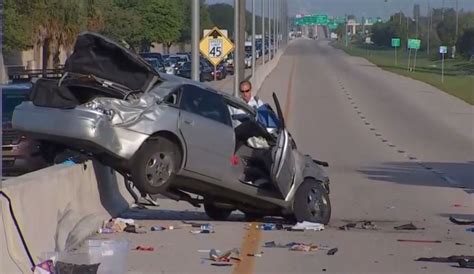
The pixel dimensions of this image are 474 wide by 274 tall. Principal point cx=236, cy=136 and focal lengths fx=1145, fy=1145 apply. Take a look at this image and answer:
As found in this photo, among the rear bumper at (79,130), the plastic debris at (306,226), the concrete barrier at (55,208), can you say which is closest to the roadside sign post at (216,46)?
the concrete barrier at (55,208)

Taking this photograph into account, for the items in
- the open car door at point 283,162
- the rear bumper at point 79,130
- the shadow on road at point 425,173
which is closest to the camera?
the rear bumper at point 79,130

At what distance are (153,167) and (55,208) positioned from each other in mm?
2475

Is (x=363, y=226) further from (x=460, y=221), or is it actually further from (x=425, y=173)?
(x=425, y=173)

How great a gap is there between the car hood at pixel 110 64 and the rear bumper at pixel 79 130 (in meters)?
0.54

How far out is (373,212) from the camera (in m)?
17.3

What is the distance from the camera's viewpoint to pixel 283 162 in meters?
14.5

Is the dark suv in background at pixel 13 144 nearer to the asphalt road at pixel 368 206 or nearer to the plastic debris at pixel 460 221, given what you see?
A: the asphalt road at pixel 368 206

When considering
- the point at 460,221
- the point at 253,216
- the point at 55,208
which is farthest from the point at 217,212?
the point at 55,208

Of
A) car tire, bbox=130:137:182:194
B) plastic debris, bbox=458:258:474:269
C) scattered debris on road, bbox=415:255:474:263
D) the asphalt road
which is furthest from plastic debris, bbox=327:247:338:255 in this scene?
car tire, bbox=130:137:182:194

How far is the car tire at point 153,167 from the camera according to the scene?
14.3 metres

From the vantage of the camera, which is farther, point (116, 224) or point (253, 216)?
point (253, 216)

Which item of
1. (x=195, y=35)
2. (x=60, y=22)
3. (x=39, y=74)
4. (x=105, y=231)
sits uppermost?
(x=195, y=35)

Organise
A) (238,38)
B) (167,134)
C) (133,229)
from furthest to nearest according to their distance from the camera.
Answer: (238,38) < (167,134) < (133,229)

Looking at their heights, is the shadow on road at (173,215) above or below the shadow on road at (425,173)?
above
